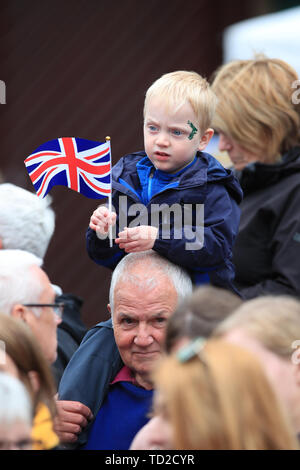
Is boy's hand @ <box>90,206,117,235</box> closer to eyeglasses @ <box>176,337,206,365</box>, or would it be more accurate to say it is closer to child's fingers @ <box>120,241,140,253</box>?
child's fingers @ <box>120,241,140,253</box>

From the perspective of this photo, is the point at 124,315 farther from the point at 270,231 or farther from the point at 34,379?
the point at 270,231

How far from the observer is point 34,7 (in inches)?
260

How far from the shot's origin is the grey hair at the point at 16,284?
2.69m

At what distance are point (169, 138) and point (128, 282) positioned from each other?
0.56 m

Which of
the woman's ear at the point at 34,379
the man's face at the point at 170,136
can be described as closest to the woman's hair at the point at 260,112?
the man's face at the point at 170,136

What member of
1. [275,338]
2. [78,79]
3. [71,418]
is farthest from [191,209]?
[78,79]

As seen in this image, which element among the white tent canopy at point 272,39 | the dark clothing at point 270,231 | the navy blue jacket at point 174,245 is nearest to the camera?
the navy blue jacket at point 174,245

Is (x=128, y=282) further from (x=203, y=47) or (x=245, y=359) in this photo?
(x=203, y=47)

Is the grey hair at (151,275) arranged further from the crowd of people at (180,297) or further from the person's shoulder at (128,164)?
the person's shoulder at (128,164)

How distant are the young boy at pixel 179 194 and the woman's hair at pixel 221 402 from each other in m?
1.11

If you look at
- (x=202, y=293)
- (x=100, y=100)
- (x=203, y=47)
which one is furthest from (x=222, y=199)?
(x=203, y=47)

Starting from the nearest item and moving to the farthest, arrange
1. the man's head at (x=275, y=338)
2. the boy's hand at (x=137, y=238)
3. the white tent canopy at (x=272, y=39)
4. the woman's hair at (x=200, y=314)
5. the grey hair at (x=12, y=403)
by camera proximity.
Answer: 1. the grey hair at (x=12, y=403)
2. the man's head at (x=275, y=338)
3. the woman's hair at (x=200, y=314)
4. the boy's hand at (x=137, y=238)
5. the white tent canopy at (x=272, y=39)

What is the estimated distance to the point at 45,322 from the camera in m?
2.70

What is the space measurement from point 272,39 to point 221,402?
152 inches
